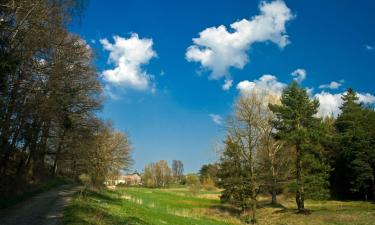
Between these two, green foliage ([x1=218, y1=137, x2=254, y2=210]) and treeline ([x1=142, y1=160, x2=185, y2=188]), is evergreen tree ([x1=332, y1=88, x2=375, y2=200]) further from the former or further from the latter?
treeline ([x1=142, y1=160, x2=185, y2=188])

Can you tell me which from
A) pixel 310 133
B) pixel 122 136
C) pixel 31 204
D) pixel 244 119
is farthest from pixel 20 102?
pixel 122 136

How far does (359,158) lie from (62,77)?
4629 cm

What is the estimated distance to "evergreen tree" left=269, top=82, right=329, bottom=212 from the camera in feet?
139

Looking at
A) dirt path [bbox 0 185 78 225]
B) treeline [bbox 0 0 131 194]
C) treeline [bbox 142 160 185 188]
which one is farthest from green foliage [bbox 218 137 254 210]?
treeline [bbox 142 160 185 188]

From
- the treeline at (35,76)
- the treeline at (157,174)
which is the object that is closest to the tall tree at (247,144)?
the treeline at (35,76)

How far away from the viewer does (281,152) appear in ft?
156

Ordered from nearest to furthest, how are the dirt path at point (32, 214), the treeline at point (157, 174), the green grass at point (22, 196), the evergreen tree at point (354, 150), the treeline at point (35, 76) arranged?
the dirt path at point (32, 214)
the treeline at point (35, 76)
the green grass at point (22, 196)
the evergreen tree at point (354, 150)
the treeline at point (157, 174)

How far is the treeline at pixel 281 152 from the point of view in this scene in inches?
1576

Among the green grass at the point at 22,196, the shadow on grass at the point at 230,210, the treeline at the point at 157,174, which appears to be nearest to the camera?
the green grass at the point at 22,196

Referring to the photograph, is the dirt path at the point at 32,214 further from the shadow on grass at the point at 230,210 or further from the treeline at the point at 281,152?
the shadow on grass at the point at 230,210

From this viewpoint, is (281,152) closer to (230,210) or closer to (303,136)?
(303,136)

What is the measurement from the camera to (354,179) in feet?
190

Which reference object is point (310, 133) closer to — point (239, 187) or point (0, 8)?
point (239, 187)

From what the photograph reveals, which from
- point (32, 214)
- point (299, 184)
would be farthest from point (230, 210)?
point (32, 214)
